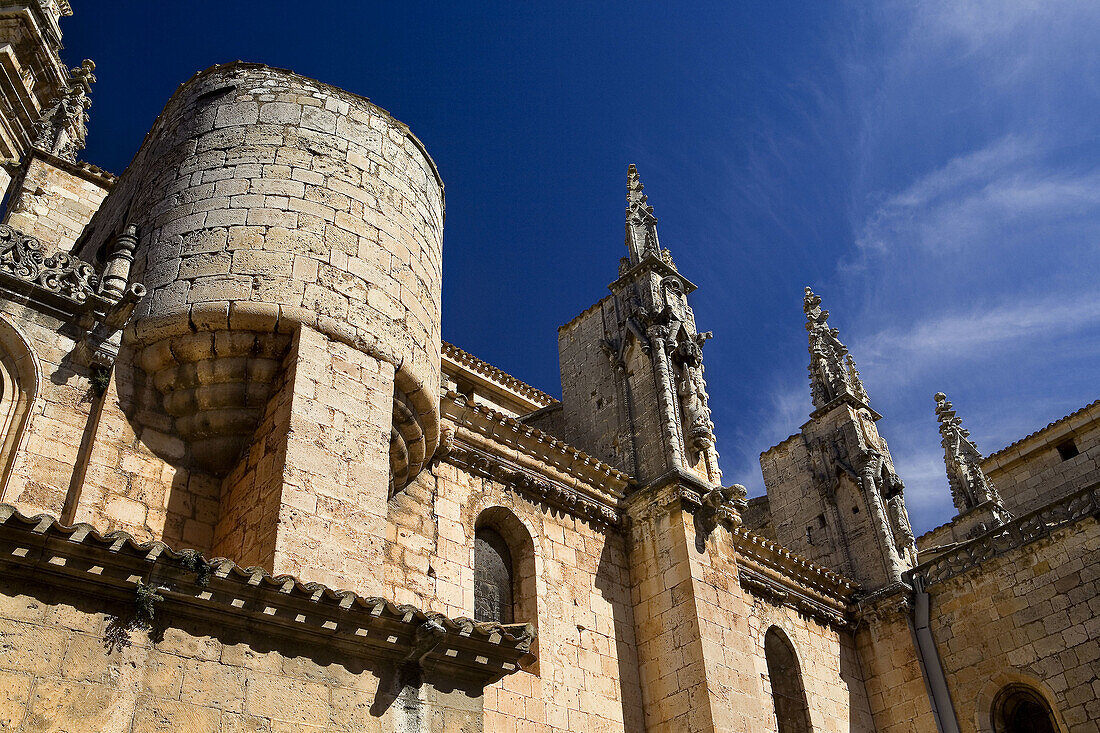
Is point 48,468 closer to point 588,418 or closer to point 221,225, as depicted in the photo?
point 221,225

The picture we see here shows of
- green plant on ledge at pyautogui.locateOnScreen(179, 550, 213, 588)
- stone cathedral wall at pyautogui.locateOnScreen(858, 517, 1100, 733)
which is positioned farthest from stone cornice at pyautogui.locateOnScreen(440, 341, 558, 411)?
green plant on ledge at pyautogui.locateOnScreen(179, 550, 213, 588)

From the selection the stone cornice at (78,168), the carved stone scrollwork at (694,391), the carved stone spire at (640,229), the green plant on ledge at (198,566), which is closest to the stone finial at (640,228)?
the carved stone spire at (640,229)

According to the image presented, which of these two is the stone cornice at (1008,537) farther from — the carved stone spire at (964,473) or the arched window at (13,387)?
the arched window at (13,387)

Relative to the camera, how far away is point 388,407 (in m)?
8.74

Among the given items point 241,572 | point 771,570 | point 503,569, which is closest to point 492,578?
point 503,569

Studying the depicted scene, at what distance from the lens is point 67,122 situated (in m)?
15.6

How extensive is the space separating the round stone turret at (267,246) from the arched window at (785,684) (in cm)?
766

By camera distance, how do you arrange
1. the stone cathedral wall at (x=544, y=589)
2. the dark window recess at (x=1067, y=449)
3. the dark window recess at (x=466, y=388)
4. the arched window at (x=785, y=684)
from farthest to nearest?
the dark window recess at (x=1067, y=449), the dark window recess at (x=466, y=388), the arched window at (x=785, y=684), the stone cathedral wall at (x=544, y=589)

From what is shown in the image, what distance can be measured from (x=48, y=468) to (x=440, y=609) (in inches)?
164

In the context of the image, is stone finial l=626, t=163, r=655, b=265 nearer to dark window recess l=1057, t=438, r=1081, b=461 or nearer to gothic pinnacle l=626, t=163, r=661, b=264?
gothic pinnacle l=626, t=163, r=661, b=264

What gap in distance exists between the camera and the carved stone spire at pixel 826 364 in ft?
63.7

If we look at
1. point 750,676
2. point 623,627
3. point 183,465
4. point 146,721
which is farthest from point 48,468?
point 750,676

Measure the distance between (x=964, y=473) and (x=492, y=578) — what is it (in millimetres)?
12970

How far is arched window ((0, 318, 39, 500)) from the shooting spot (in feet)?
24.7
